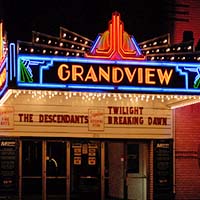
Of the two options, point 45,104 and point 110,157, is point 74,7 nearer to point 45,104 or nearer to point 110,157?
point 45,104

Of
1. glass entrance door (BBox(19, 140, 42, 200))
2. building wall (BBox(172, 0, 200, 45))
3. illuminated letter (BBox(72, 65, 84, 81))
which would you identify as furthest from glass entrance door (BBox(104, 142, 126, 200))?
illuminated letter (BBox(72, 65, 84, 81))

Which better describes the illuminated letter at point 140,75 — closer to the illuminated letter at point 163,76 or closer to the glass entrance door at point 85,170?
the illuminated letter at point 163,76

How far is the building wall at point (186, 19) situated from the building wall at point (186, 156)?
2.42 m

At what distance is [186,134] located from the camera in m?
19.7

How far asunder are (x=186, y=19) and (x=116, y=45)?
485cm

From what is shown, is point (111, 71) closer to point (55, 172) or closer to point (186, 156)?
point (55, 172)

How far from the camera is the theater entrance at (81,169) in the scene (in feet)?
61.8

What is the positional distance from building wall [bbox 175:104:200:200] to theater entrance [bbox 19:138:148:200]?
1.10 meters

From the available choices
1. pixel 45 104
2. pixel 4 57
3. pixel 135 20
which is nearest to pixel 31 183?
pixel 45 104

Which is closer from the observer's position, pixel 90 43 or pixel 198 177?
pixel 90 43

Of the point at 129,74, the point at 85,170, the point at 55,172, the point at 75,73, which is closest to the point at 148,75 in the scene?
the point at 129,74

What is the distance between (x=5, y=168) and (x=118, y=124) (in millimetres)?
3862

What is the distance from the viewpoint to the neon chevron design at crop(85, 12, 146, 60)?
1577 centimetres

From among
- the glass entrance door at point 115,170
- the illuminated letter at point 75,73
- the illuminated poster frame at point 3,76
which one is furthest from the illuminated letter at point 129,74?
the glass entrance door at point 115,170
